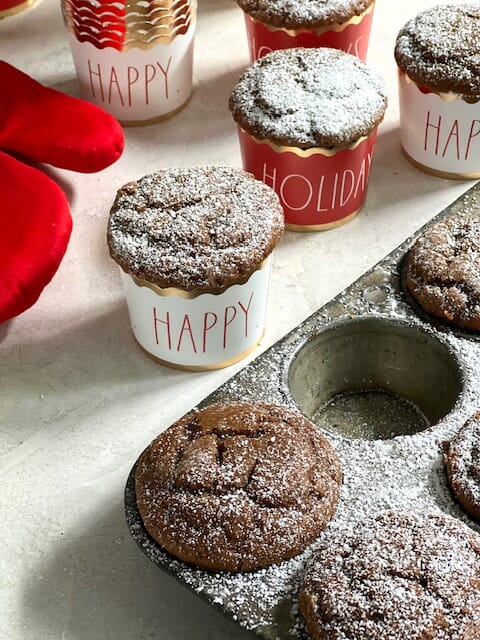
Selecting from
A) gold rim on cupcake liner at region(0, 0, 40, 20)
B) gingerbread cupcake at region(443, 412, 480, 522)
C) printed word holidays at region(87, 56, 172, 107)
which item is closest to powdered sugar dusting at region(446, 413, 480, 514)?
gingerbread cupcake at region(443, 412, 480, 522)

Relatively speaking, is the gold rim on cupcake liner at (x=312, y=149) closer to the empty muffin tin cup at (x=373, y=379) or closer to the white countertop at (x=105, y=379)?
the white countertop at (x=105, y=379)

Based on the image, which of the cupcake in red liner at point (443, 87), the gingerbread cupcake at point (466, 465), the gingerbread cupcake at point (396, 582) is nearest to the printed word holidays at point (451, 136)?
the cupcake in red liner at point (443, 87)

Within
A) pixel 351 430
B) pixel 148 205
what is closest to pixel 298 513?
pixel 351 430

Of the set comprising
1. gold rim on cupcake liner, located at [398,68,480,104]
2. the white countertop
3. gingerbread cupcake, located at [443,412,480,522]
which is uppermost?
gold rim on cupcake liner, located at [398,68,480,104]

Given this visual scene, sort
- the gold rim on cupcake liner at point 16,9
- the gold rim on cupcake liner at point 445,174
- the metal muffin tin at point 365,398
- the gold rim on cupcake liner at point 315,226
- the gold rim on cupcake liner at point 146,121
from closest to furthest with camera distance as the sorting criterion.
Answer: the metal muffin tin at point 365,398, the gold rim on cupcake liner at point 315,226, the gold rim on cupcake liner at point 445,174, the gold rim on cupcake liner at point 146,121, the gold rim on cupcake liner at point 16,9

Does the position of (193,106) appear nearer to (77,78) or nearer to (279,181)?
(77,78)

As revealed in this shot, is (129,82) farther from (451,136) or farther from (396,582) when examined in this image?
(396,582)

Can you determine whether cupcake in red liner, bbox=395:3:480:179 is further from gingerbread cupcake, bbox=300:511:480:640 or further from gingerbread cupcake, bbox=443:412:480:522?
gingerbread cupcake, bbox=300:511:480:640
